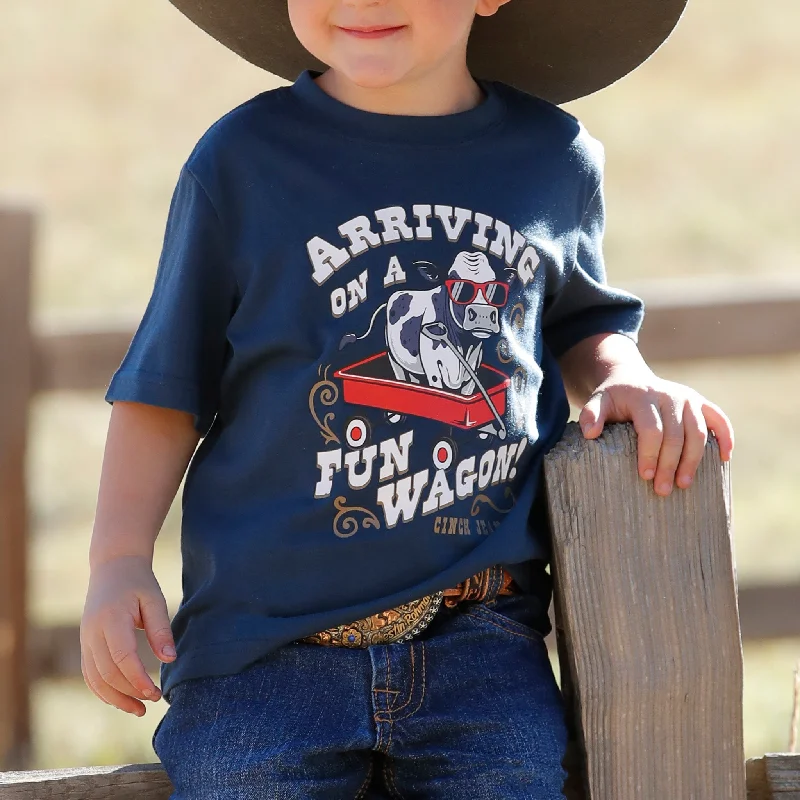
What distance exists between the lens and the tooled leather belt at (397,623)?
5.50 feet

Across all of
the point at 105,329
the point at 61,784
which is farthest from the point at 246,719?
the point at 105,329

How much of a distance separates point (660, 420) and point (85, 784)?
85 cm

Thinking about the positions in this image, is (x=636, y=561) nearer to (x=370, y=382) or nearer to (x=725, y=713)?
(x=725, y=713)

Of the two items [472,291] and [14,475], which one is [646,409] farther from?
[14,475]

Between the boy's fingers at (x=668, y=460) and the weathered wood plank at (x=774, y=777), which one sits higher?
the boy's fingers at (x=668, y=460)

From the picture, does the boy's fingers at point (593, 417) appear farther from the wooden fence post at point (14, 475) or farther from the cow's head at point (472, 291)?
the wooden fence post at point (14, 475)

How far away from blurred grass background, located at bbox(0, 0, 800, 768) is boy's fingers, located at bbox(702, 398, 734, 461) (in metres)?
2.50

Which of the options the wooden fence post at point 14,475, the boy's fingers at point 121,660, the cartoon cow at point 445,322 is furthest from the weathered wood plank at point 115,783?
the wooden fence post at point 14,475

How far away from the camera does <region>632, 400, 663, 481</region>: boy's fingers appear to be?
162 centimetres

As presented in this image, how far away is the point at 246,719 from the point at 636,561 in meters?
0.51

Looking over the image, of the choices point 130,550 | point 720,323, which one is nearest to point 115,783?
point 130,550

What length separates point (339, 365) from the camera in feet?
5.53

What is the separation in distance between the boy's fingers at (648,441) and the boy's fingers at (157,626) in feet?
2.02

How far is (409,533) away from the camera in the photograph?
168cm
